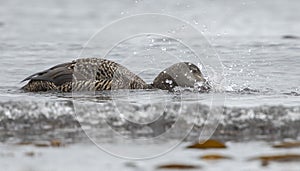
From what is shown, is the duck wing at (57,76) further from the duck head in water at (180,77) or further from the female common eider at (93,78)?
the duck head in water at (180,77)

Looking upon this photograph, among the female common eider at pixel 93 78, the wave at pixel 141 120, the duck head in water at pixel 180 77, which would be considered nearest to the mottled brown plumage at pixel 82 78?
the female common eider at pixel 93 78

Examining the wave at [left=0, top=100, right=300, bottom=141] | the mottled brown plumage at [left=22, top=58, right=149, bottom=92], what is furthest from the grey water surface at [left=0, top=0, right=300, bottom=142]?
the mottled brown plumage at [left=22, top=58, right=149, bottom=92]

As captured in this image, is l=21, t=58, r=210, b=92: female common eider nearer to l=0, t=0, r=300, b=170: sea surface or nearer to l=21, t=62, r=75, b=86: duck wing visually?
l=21, t=62, r=75, b=86: duck wing

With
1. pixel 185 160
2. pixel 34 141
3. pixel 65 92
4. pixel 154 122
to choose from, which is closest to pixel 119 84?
pixel 65 92

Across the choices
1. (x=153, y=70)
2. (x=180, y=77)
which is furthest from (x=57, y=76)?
(x=153, y=70)

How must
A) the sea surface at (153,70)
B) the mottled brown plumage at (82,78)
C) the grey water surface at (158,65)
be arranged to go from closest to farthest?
the sea surface at (153,70), the grey water surface at (158,65), the mottled brown plumage at (82,78)

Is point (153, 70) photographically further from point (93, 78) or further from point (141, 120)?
point (141, 120)
